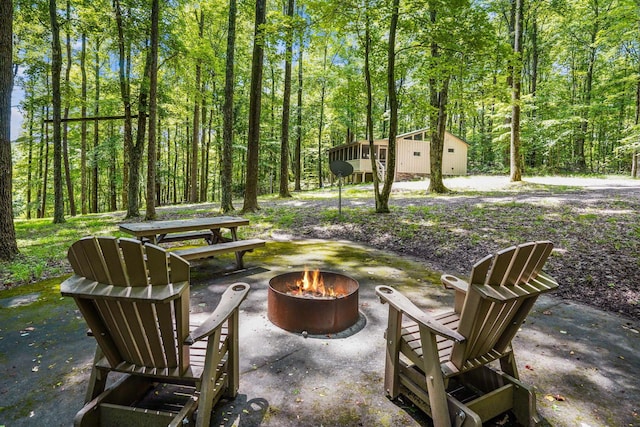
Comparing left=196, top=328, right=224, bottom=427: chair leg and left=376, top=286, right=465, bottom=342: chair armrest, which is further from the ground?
left=376, top=286, right=465, bottom=342: chair armrest

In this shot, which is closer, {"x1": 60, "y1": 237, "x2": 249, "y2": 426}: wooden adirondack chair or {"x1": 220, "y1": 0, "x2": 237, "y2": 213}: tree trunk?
{"x1": 60, "y1": 237, "x2": 249, "y2": 426}: wooden adirondack chair

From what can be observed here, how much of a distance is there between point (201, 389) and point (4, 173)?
6.27 m

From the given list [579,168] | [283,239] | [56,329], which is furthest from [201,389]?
[579,168]

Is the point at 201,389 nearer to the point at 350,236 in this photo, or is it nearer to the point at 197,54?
the point at 350,236

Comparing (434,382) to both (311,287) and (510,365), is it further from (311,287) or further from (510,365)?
(311,287)

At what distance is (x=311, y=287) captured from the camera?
3465 mm

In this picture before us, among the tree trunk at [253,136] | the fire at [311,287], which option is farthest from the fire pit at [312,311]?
the tree trunk at [253,136]

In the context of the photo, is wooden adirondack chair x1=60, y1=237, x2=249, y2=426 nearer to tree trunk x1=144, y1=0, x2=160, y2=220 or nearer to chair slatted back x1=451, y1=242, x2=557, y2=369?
chair slatted back x1=451, y1=242, x2=557, y2=369

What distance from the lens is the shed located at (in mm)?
23781

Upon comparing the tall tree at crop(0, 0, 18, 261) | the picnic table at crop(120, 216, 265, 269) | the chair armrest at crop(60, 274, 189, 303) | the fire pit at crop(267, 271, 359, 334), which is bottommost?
the fire pit at crop(267, 271, 359, 334)

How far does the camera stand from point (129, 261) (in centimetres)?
148

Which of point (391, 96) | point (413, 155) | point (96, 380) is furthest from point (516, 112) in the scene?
point (96, 380)

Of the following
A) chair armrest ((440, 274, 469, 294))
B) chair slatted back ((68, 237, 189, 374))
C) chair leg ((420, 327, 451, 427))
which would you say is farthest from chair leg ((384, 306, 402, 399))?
chair slatted back ((68, 237, 189, 374))

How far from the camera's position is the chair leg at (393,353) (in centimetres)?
200
